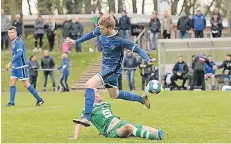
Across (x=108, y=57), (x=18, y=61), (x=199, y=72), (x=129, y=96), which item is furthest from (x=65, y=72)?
(x=108, y=57)

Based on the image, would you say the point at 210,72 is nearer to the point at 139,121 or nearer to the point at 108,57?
the point at 139,121

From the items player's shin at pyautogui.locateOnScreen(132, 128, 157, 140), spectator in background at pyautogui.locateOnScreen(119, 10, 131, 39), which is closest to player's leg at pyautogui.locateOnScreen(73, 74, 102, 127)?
player's shin at pyautogui.locateOnScreen(132, 128, 157, 140)

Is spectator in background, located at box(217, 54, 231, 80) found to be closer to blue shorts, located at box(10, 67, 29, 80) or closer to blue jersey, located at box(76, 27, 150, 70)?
blue shorts, located at box(10, 67, 29, 80)

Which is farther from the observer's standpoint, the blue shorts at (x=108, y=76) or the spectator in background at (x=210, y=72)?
the spectator in background at (x=210, y=72)

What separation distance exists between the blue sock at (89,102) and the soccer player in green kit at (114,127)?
117 mm

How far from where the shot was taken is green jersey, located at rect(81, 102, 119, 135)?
1056cm

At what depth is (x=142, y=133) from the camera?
1038 cm

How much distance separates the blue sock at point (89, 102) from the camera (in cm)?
1048

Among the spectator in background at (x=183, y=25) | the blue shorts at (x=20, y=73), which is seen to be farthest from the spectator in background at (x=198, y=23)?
the blue shorts at (x=20, y=73)

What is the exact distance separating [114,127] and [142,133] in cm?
46

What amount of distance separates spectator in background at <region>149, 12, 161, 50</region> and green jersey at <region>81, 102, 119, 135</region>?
25.2 meters

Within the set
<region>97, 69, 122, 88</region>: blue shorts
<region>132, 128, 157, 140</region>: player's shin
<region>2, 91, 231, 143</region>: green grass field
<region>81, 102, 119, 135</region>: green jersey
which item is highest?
<region>97, 69, 122, 88</region>: blue shorts

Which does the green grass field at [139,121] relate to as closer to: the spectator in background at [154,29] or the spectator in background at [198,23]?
the spectator in background at [198,23]

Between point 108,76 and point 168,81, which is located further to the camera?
point 168,81
